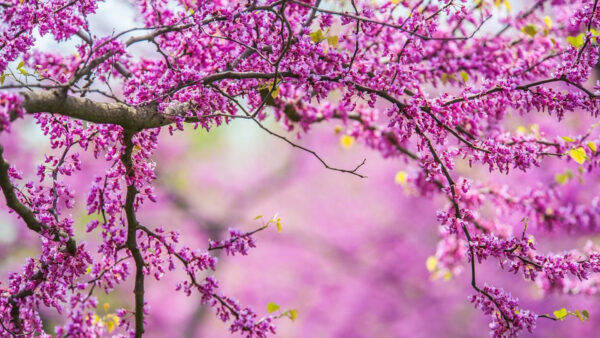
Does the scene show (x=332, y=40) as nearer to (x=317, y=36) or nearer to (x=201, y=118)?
(x=317, y=36)

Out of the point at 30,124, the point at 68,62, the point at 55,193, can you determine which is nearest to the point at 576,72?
the point at 55,193

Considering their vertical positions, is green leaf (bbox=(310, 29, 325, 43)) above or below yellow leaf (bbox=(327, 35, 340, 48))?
below

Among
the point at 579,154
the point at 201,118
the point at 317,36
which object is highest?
the point at 317,36

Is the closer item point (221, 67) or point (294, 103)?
point (221, 67)

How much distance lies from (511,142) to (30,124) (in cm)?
1251

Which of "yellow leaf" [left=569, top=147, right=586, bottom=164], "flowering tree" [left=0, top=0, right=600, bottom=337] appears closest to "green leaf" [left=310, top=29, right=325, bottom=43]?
"flowering tree" [left=0, top=0, right=600, bottom=337]

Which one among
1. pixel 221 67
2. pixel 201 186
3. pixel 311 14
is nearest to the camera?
pixel 221 67

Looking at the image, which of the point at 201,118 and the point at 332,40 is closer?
the point at 201,118

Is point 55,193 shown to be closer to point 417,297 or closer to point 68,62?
point 68,62

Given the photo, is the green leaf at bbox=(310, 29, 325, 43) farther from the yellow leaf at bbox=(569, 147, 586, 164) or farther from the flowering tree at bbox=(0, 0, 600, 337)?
the yellow leaf at bbox=(569, 147, 586, 164)

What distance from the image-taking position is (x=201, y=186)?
18.2m

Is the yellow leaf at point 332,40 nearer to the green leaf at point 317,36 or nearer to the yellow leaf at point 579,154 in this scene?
the green leaf at point 317,36

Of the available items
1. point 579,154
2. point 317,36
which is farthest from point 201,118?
point 579,154

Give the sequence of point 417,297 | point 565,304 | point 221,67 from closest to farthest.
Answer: point 221,67 < point 565,304 < point 417,297
